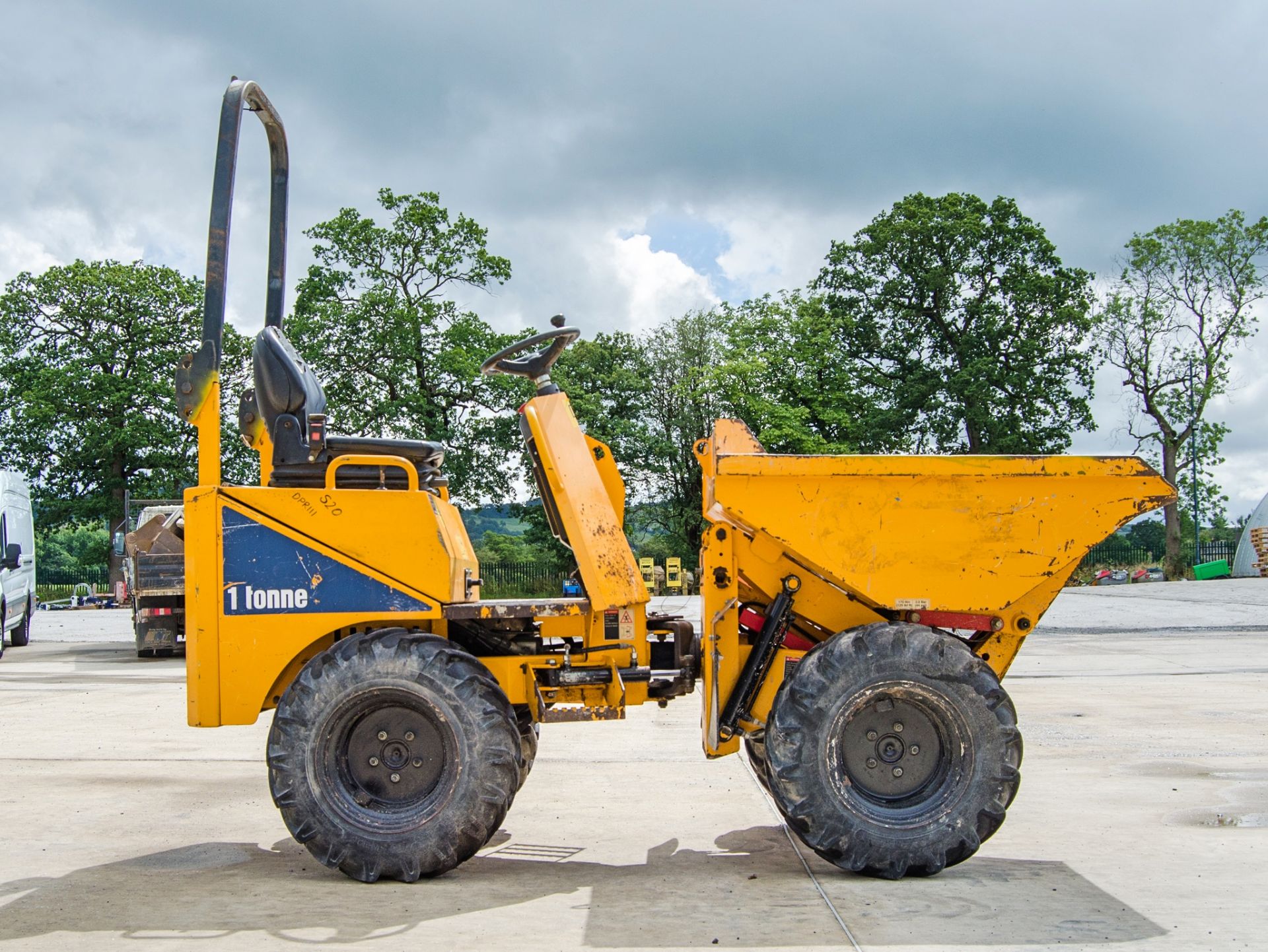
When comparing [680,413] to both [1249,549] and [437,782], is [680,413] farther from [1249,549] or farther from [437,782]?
[437,782]

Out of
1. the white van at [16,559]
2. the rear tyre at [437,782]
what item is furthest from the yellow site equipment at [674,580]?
the rear tyre at [437,782]

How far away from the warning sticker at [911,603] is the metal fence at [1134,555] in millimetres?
45033

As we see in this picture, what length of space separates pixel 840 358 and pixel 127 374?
2588cm

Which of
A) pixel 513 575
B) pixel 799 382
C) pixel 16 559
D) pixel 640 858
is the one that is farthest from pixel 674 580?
pixel 640 858

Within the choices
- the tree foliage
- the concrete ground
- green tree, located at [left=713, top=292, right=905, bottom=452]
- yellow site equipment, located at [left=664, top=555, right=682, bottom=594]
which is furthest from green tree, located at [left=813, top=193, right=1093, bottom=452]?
the concrete ground

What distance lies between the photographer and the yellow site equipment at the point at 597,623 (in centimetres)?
475

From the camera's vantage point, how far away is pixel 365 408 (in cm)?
3519

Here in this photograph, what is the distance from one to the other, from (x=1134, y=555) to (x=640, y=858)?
163 ft

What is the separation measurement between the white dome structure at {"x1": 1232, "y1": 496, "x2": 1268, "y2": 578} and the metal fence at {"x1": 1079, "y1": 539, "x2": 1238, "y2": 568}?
3.32m

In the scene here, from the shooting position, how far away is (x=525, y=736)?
560 cm

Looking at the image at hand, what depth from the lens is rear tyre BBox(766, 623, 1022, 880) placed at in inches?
187

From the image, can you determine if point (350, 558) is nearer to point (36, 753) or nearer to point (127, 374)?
point (36, 753)

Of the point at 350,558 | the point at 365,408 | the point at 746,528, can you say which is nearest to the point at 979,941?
the point at 746,528

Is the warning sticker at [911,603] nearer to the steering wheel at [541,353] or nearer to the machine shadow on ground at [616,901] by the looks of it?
the machine shadow on ground at [616,901]
